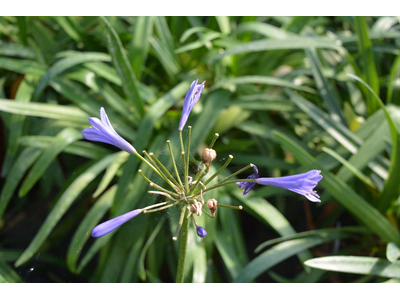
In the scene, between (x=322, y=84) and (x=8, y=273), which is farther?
(x=322, y=84)

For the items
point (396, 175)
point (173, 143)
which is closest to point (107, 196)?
point (173, 143)

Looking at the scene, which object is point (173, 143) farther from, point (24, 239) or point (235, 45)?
point (24, 239)

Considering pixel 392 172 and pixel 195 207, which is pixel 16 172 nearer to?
pixel 195 207

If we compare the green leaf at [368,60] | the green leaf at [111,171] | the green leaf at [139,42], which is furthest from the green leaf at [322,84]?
the green leaf at [111,171]

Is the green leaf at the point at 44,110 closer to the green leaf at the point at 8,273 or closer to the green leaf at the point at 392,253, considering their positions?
the green leaf at the point at 8,273

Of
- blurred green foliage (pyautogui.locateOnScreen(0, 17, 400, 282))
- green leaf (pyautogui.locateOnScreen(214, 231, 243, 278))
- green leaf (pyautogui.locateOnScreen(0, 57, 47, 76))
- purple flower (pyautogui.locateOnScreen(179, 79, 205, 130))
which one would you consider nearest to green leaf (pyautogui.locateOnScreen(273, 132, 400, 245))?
blurred green foliage (pyautogui.locateOnScreen(0, 17, 400, 282))

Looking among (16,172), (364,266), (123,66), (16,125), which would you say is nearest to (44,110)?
(16,125)
